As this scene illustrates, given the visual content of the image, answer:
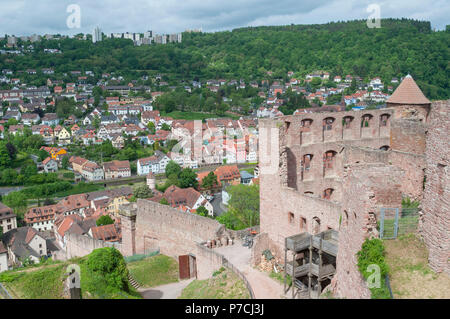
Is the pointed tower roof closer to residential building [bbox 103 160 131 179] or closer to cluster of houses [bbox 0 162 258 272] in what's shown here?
cluster of houses [bbox 0 162 258 272]

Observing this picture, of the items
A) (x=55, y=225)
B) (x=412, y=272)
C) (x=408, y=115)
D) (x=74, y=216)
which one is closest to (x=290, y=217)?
(x=412, y=272)

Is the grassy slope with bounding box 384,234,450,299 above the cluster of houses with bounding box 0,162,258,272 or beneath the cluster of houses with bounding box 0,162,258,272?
above

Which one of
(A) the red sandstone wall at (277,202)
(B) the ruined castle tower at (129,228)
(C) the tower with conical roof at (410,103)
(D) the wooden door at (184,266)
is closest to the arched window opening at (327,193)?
(A) the red sandstone wall at (277,202)

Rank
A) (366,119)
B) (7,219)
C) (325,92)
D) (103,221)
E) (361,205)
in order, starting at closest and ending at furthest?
(361,205)
(366,119)
(103,221)
(7,219)
(325,92)

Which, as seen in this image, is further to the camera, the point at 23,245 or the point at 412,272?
the point at 23,245

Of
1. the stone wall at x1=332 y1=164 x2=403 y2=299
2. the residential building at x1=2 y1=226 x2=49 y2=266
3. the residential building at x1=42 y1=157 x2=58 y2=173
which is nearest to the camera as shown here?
the stone wall at x1=332 y1=164 x2=403 y2=299

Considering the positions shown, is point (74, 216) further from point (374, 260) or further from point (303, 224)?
point (374, 260)

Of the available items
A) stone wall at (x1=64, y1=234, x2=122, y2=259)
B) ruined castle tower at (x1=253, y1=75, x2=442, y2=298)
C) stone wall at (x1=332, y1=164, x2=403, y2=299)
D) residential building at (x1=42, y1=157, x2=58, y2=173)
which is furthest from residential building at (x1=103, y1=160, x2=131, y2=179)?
stone wall at (x1=332, y1=164, x2=403, y2=299)
